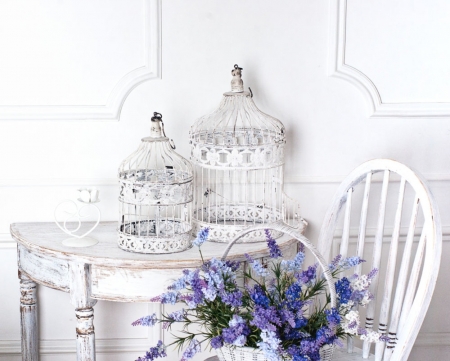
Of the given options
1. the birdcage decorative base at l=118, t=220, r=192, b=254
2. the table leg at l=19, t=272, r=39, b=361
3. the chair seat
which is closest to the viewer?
the chair seat

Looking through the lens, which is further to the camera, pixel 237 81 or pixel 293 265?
pixel 237 81

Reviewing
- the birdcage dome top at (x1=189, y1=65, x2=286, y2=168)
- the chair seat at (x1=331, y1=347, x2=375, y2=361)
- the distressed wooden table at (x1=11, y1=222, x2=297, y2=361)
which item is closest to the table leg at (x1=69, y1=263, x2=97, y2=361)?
the distressed wooden table at (x1=11, y1=222, x2=297, y2=361)

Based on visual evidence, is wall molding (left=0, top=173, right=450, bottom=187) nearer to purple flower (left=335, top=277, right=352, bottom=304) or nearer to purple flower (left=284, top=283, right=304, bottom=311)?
purple flower (left=335, top=277, right=352, bottom=304)

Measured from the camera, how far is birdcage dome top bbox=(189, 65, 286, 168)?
230 centimetres

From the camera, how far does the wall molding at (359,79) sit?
8.27 feet

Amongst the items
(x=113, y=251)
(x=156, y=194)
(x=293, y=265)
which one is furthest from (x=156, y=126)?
(x=293, y=265)

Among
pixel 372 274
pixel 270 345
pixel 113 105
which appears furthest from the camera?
pixel 113 105

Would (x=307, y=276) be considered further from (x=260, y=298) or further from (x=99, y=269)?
(x=99, y=269)

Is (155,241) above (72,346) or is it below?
above

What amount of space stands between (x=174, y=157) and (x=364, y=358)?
103cm

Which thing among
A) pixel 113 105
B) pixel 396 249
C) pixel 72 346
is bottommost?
pixel 72 346

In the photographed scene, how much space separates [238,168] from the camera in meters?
2.29

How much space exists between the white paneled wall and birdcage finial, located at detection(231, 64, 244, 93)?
0.16 metres

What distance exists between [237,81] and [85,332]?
101 cm
